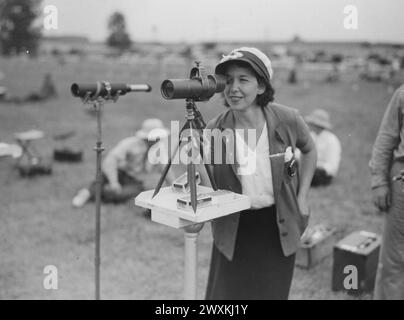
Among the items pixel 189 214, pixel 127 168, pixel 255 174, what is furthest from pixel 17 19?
pixel 189 214

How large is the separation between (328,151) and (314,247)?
10.8 feet

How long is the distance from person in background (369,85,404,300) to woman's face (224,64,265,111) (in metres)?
1.17

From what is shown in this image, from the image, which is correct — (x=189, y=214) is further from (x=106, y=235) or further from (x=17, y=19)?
(x=17, y=19)

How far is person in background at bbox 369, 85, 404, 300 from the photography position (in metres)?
2.94

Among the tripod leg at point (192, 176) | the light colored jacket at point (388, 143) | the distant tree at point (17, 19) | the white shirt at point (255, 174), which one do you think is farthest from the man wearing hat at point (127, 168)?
the distant tree at point (17, 19)

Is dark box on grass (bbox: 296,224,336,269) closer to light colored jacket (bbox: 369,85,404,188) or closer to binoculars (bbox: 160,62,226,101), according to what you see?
light colored jacket (bbox: 369,85,404,188)

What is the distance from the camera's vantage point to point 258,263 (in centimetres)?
261

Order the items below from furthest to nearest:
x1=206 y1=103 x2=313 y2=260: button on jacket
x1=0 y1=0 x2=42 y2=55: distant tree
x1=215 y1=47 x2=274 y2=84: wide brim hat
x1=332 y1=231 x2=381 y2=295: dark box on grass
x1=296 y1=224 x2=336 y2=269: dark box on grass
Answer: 1. x1=0 y1=0 x2=42 y2=55: distant tree
2. x1=296 y1=224 x2=336 y2=269: dark box on grass
3. x1=332 y1=231 x2=381 y2=295: dark box on grass
4. x1=206 y1=103 x2=313 y2=260: button on jacket
5. x1=215 y1=47 x2=274 y2=84: wide brim hat

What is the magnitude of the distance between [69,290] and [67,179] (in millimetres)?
3953

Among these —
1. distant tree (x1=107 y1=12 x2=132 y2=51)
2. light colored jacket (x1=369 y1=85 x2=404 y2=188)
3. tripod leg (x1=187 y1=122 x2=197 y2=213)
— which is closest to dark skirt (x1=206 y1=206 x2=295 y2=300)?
tripod leg (x1=187 y1=122 x2=197 y2=213)

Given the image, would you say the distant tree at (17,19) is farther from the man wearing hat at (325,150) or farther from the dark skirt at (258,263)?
the dark skirt at (258,263)

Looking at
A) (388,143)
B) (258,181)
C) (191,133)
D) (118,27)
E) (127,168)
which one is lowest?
(127,168)
